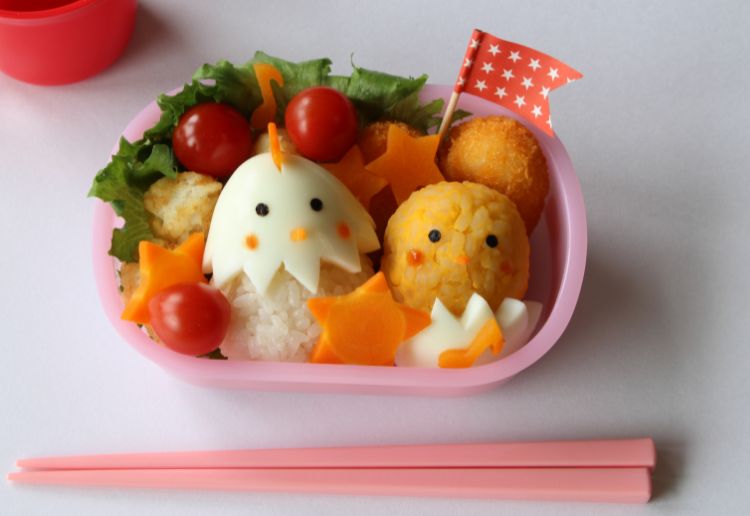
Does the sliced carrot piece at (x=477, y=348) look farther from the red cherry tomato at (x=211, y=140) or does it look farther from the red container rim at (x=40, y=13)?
the red container rim at (x=40, y=13)

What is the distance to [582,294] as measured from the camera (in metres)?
1.68

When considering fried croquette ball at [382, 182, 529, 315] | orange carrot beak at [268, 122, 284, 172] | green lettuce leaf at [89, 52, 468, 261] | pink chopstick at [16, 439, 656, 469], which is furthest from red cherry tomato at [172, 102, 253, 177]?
pink chopstick at [16, 439, 656, 469]

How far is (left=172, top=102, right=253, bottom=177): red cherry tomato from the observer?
1526 mm

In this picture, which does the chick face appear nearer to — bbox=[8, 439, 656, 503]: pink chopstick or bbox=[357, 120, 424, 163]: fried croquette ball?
bbox=[357, 120, 424, 163]: fried croquette ball

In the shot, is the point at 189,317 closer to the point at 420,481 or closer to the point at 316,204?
the point at 316,204

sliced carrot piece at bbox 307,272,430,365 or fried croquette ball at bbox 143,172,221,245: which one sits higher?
fried croquette ball at bbox 143,172,221,245

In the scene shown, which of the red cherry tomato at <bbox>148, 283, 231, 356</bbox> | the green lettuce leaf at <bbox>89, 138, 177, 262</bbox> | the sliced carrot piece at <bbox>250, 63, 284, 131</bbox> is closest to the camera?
the red cherry tomato at <bbox>148, 283, 231, 356</bbox>

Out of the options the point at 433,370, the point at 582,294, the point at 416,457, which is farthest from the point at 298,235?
the point at 582,294

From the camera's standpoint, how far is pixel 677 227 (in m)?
1.74

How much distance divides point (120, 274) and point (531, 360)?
59 centimetres

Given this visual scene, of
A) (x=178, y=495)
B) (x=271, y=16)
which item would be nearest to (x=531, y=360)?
(x=178, y=495)

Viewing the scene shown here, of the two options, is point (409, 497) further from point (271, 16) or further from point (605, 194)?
point (271, 16)

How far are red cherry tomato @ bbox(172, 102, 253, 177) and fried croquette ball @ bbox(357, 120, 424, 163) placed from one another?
7.1 inches

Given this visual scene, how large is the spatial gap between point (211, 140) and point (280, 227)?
200 millimetres
